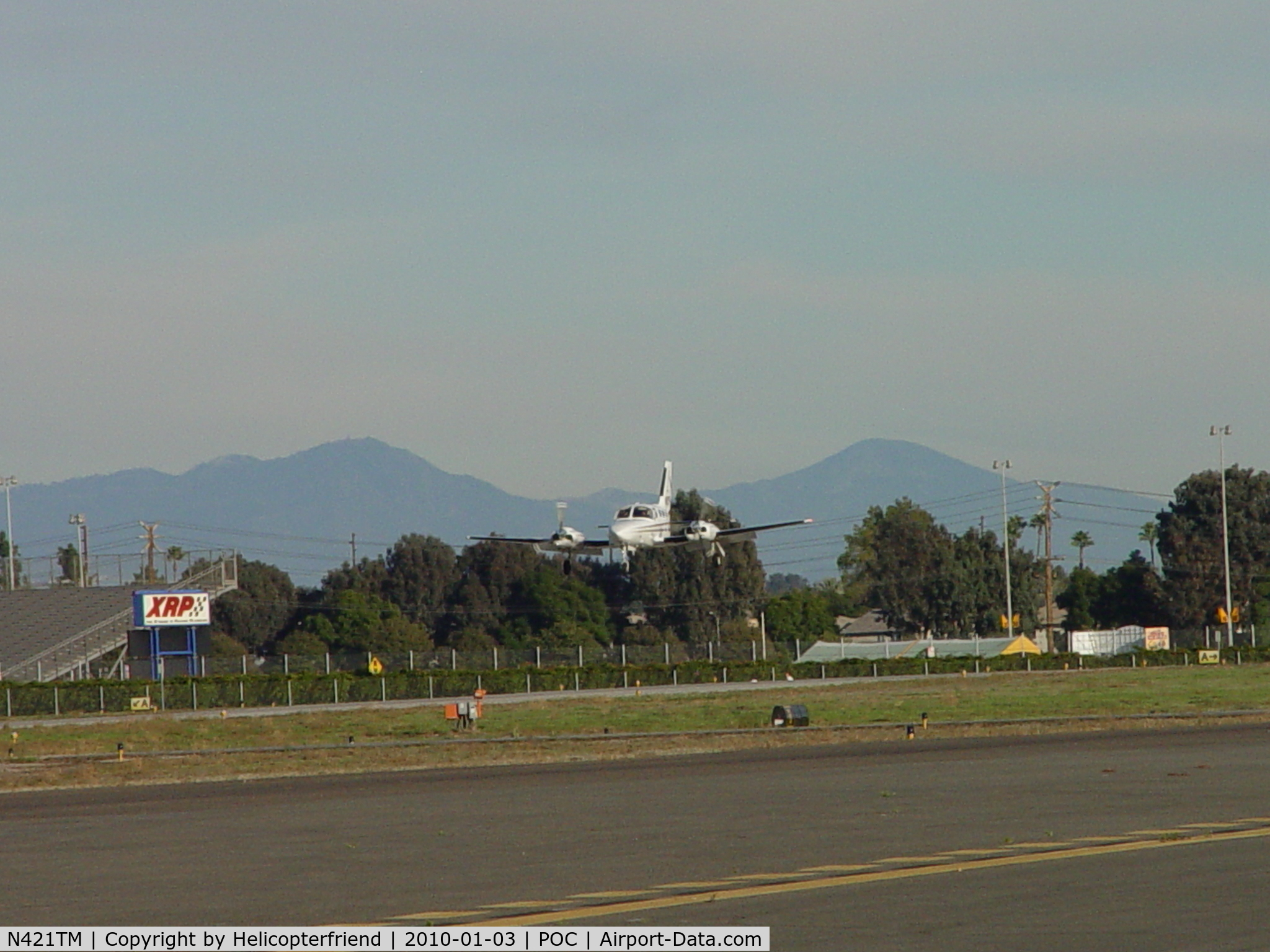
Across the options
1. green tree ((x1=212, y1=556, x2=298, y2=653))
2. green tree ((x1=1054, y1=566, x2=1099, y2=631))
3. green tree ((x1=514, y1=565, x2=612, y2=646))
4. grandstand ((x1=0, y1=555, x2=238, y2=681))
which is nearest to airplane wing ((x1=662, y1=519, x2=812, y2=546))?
grandstand ((x1=0, y1=555, x2=238, y2=681))

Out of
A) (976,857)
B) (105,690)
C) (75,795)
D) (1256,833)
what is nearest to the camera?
(976,857)

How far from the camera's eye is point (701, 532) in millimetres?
82062

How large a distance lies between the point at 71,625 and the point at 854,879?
83215mm

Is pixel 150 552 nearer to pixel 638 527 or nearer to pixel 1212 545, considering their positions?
pixel 638 527

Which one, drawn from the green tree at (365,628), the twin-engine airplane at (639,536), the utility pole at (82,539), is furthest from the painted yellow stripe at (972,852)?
the green tree at (365,628)

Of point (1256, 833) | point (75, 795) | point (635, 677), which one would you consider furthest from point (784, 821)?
point (635, 677)

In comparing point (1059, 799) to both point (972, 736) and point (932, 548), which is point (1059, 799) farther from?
point (932, 548)

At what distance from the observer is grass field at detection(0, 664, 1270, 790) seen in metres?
37.2

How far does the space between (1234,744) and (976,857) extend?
19166mm

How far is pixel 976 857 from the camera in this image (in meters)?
17.7

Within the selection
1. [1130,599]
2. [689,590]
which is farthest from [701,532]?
[1130,599]

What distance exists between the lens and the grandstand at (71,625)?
3346 inches

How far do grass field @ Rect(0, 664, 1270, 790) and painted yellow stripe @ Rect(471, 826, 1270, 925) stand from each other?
20153mm

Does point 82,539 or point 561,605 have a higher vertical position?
point 82,539
